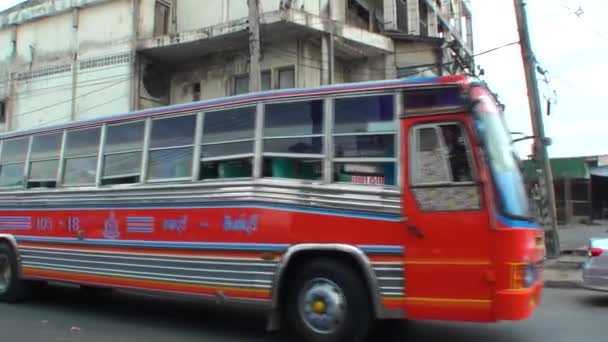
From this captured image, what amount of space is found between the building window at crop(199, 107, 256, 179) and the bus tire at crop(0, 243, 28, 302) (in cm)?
421

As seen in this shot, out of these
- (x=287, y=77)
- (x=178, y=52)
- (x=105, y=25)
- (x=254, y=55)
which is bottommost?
(x=254, y=55)

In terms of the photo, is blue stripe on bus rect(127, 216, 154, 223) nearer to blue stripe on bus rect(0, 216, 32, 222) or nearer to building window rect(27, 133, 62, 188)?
building window rect(27, 133, 62, 188)

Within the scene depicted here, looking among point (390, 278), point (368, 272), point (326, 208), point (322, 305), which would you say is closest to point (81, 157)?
point (326, 208)

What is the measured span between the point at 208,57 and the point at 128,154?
14191 mm

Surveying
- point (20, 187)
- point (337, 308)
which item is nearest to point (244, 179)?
point (337, 308)

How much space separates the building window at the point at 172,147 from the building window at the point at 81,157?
120 centimetres

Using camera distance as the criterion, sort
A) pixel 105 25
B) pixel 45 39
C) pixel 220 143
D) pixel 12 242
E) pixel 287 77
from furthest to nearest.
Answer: pixel 45 39
pixel 105 25
pixel 287 77
pixel 12 242
pixel 220 143

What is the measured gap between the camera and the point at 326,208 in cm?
573

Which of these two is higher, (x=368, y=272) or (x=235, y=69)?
(x=235, y=69)

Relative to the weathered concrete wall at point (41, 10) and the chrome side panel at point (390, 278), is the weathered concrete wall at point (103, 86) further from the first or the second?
the chrome side panel at point (390, 278)

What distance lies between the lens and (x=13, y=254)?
29.0ft

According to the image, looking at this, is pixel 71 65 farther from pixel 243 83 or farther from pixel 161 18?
pixel 243 83

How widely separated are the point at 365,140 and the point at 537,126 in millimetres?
9164

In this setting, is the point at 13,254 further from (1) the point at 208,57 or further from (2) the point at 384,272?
(1) the point at 208,57
